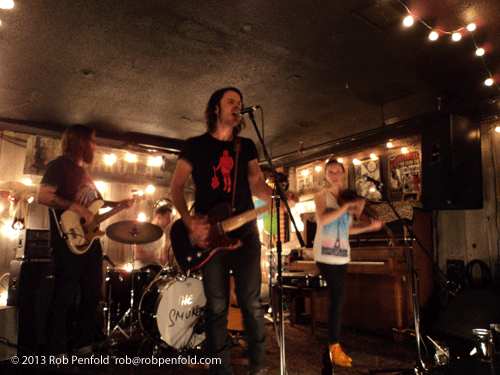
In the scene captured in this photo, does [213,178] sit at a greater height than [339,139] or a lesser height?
lesser

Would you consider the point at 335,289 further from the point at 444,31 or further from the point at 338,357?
the point at 444,31

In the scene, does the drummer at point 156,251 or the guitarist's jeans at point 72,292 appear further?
the drummer at point 156,251

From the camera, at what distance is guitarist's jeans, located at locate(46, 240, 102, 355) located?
2.87m

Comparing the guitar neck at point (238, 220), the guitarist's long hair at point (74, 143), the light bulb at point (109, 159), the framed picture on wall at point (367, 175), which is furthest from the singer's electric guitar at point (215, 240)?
the light bulb at point (109, 159)

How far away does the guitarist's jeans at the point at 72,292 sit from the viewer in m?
2.87

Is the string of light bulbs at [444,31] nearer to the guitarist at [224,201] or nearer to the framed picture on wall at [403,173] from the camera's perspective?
the guitarist at [224,201]

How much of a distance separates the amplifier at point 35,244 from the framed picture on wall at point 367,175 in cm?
563

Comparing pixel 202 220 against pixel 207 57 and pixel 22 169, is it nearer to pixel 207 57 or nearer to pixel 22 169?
pixel 207 57

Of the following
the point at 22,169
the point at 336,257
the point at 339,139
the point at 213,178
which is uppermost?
the point at 339,139

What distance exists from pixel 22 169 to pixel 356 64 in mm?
6607

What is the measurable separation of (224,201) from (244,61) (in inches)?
102

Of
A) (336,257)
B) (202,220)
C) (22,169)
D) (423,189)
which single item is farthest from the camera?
(22,169)

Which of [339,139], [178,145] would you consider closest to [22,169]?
[178,145]

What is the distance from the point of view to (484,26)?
3.60 metres
